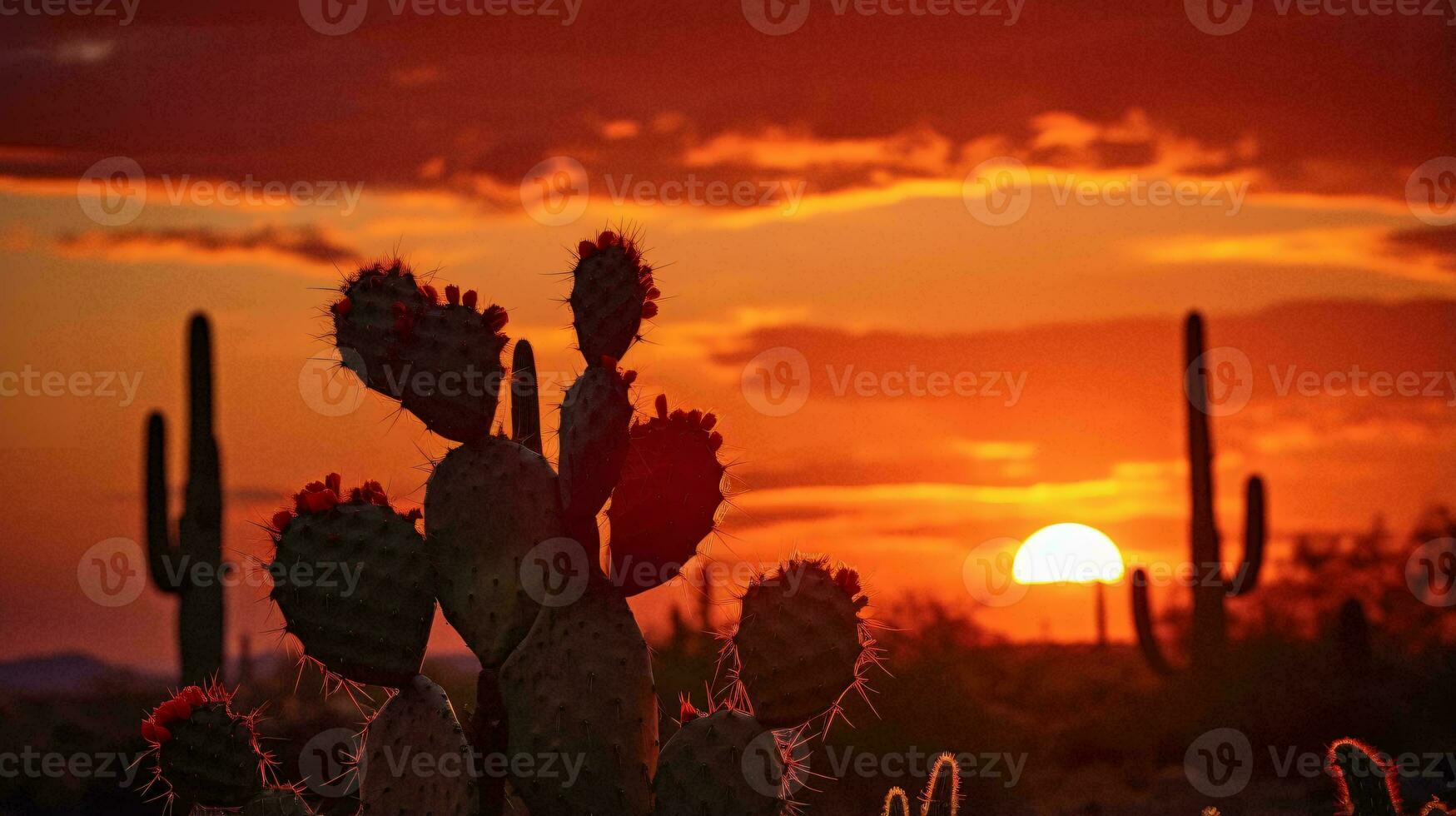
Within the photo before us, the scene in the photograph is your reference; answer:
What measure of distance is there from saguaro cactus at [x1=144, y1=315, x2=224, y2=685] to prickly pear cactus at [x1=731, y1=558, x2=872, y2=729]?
32.1ft

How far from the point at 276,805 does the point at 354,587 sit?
1.22 m

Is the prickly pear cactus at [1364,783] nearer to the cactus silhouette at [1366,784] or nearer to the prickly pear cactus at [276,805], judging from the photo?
the cactus silhouette at [1366,784]

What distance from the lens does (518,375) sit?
728 cm

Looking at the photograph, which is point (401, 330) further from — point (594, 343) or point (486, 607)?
point (486, 607)

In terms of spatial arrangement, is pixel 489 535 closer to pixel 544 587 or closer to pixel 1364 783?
pixel 544 587

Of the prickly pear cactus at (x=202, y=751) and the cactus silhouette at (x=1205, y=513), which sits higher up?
the cactus silhouette at (x=1205, y=513)

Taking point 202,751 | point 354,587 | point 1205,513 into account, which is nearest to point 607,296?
point 354,587

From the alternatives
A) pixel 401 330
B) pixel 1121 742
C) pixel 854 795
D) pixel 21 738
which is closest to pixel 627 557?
pixel 401 330

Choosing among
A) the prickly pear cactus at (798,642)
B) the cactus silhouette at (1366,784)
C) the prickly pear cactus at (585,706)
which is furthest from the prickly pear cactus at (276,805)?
the cactus silhouette at (1366,784)

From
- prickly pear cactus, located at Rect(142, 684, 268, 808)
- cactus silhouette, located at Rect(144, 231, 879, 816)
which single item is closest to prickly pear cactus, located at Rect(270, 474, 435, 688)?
cactus silhouette, located at Rect(144, 231, 879, 816)

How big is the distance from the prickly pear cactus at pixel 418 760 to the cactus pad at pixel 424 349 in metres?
1.20

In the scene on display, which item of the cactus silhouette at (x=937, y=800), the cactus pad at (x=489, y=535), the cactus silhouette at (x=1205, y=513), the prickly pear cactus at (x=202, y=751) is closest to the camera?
the cactus pad at (x=489, y=535)

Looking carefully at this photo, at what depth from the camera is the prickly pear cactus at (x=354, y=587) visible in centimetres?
676

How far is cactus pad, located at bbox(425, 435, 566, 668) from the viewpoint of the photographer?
6.75 m
